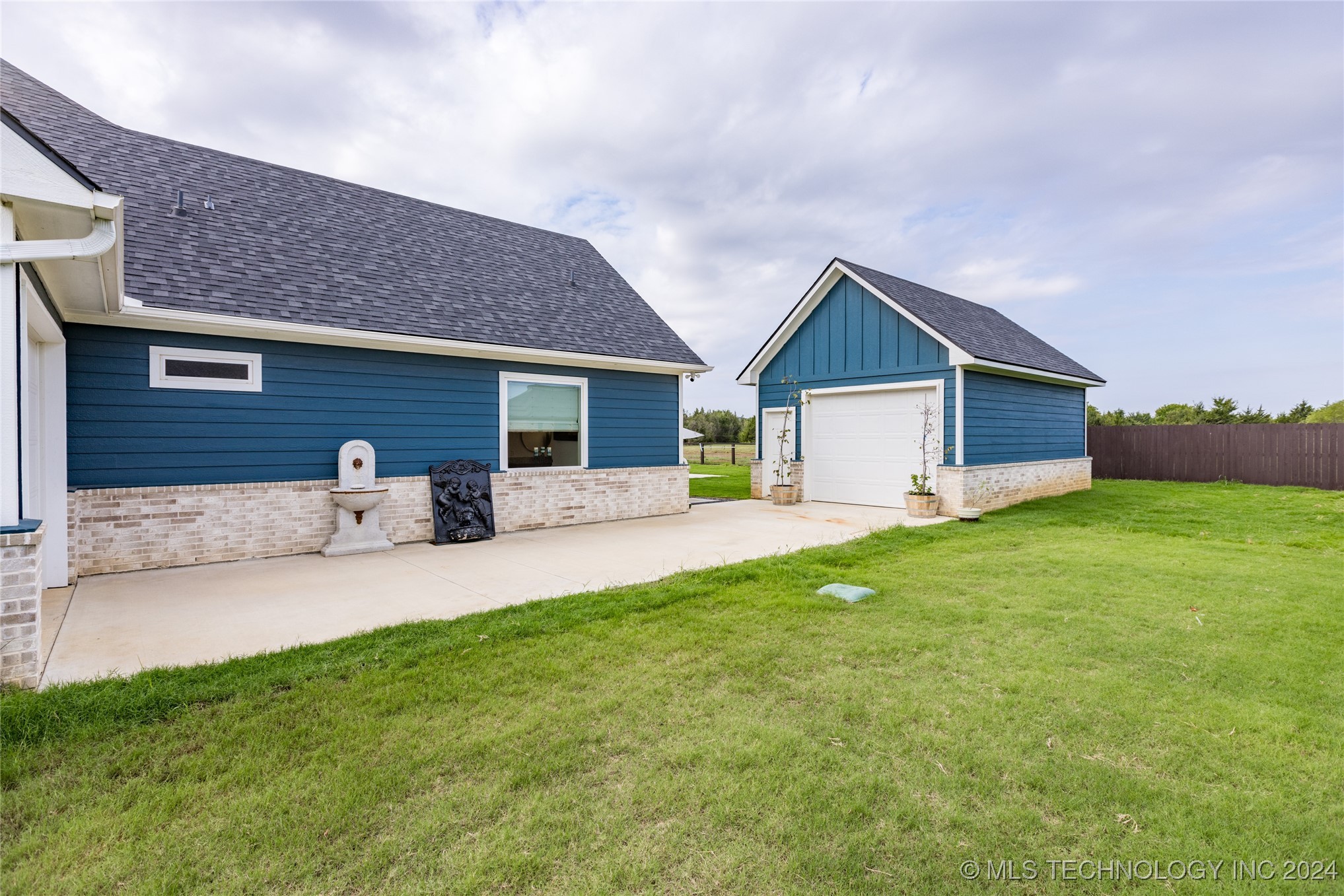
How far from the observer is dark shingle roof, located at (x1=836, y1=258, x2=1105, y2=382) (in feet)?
37.0

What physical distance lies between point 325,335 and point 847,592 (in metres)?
6.72

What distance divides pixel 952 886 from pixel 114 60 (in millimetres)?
12420

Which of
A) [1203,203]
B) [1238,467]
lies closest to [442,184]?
[1203,203]

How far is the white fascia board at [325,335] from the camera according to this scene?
6031 millimetres

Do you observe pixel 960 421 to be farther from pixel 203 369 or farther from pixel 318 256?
pixel 203 369

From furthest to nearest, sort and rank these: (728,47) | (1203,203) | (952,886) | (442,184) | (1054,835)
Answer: (442,184) → (1203,203) → (728,47) → (1054,835) → (952,886)

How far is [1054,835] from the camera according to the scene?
2.05 m

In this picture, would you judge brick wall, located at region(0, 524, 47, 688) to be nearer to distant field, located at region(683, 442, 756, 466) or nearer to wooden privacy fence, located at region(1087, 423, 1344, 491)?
wooden privacy fence, located at region(1087, 423, 1344, 491)

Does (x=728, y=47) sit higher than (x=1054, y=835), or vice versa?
(x=728, y=47)

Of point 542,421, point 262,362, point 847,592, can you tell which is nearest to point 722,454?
point 542,421

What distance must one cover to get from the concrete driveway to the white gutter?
2441 mm

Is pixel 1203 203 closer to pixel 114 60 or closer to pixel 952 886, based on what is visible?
pixel 952 886

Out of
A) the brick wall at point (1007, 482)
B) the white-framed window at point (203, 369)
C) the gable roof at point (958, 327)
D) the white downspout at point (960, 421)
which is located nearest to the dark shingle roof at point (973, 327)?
the gable roof at point (958, 327)

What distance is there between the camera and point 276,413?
7.05 meters
